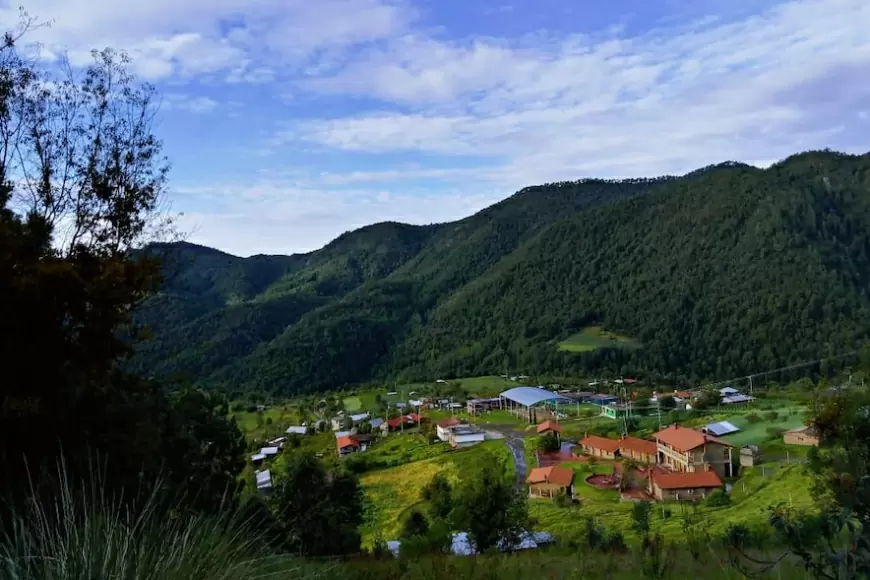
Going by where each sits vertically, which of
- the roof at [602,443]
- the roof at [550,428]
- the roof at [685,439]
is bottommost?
the roof at [550,428]

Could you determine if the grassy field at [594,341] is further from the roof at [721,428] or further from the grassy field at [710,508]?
the grassy field at [710,508]

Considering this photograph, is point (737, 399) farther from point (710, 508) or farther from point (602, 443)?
point (710, 508)

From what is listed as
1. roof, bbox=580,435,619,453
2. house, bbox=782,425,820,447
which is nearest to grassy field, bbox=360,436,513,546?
roof, bbox=580,435,619,453

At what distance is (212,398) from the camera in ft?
34.3

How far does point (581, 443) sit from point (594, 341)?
43.8m

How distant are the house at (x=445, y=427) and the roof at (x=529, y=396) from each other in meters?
5.34

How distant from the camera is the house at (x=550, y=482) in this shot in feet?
75.8

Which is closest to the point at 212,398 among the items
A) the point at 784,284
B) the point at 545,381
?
the point at 545,381

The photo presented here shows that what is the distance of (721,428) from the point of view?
28.7 metres

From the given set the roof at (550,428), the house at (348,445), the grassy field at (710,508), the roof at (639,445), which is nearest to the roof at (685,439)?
the roof at (639,445)

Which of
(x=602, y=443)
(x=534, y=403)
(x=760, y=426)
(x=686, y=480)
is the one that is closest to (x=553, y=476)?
(x=686, y=480)

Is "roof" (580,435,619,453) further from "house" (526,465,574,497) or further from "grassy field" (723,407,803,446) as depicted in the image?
"house" (526,465,574,497)

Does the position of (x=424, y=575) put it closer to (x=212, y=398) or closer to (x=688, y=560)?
(x=688, y=560)

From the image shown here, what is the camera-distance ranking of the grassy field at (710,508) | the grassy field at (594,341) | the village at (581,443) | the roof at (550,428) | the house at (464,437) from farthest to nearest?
the grassy field at (594,341)
the house at (464,437)
the roof at (550,428)
the village at (581,443)
the grassy field at (710,508)
